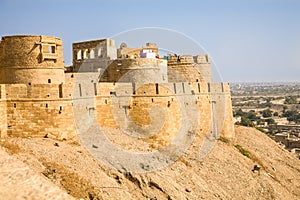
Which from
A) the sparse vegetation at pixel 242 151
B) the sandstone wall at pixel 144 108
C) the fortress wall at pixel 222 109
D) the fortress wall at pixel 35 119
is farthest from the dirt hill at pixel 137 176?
the sandstone wall at pixel 144 108

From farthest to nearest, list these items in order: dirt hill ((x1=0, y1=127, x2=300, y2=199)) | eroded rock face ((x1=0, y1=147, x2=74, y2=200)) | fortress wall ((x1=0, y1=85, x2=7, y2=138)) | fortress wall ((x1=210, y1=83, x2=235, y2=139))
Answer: fortress wall ((x1=210, y1=83, x2=235, y2=139)) → fortress wall ((x1=0, y1=85, x2=7, y2=138)) → dirt hill ((x1=0, y1=127, x2=300, y2=199)) → eroded rock face ((x1=0, y1=147, x2=74, y2=200))

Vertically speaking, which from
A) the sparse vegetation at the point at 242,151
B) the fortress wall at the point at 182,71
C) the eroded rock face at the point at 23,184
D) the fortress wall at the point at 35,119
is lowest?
the sparse vegetation at the point at 242,151

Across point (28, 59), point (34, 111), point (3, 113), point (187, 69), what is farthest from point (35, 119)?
point (187, 69)

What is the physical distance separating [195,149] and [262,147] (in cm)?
660

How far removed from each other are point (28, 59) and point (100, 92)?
10.0 ft

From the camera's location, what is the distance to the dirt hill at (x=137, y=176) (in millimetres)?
11172

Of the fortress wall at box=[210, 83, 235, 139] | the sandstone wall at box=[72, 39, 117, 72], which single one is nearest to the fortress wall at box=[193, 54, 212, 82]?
the fortress wall at box=[210, 83, 235, 139]

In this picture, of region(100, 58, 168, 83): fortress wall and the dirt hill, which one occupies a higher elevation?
region(100, 58, 168, 83): fortress wall

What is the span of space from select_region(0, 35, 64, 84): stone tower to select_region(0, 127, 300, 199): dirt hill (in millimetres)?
3019

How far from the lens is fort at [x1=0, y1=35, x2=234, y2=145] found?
1576 cm

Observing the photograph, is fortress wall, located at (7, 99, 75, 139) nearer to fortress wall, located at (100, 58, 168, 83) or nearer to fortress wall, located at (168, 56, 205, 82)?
fortress wall, located at (100, 58, 168, 83)

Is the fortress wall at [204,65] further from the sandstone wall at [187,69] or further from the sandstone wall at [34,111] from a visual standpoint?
the sandstone wall at [34,111]

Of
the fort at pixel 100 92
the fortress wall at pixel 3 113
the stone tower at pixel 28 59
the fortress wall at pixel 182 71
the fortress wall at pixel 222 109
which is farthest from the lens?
the fortress wall at pixel 222 109

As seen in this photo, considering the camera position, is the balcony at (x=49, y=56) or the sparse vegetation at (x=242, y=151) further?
the sparse vegetation at (x=242, y=151)
